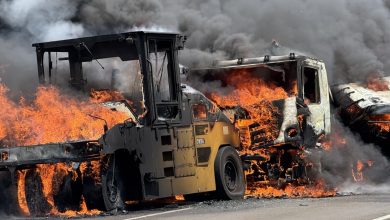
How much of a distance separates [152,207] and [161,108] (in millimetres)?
1813

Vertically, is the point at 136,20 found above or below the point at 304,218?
above

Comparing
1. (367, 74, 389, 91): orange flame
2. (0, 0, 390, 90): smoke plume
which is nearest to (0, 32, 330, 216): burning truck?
(367, 74, 389, 91): orange flame

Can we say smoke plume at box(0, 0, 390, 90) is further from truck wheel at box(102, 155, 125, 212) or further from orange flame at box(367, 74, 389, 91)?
truck wheel at box(102, 155, 125, 212)

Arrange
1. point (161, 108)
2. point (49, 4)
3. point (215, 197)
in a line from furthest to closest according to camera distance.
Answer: point (49, 4)
point (215, 197)
point (161, 108)

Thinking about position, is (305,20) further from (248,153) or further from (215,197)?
(215,197)

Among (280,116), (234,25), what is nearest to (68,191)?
(280,116)

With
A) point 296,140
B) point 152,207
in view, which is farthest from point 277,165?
point 152,207

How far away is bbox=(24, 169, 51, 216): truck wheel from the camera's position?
12414 millimetres

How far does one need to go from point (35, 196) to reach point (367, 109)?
26.7 feet

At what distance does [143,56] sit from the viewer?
13055 millimetres

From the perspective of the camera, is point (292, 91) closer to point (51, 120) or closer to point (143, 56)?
point (143, 56)

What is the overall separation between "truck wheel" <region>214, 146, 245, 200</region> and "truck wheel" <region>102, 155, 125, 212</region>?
2.30 metres

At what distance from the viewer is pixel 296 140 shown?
15.7 m

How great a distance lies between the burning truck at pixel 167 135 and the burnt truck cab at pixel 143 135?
18 mm
